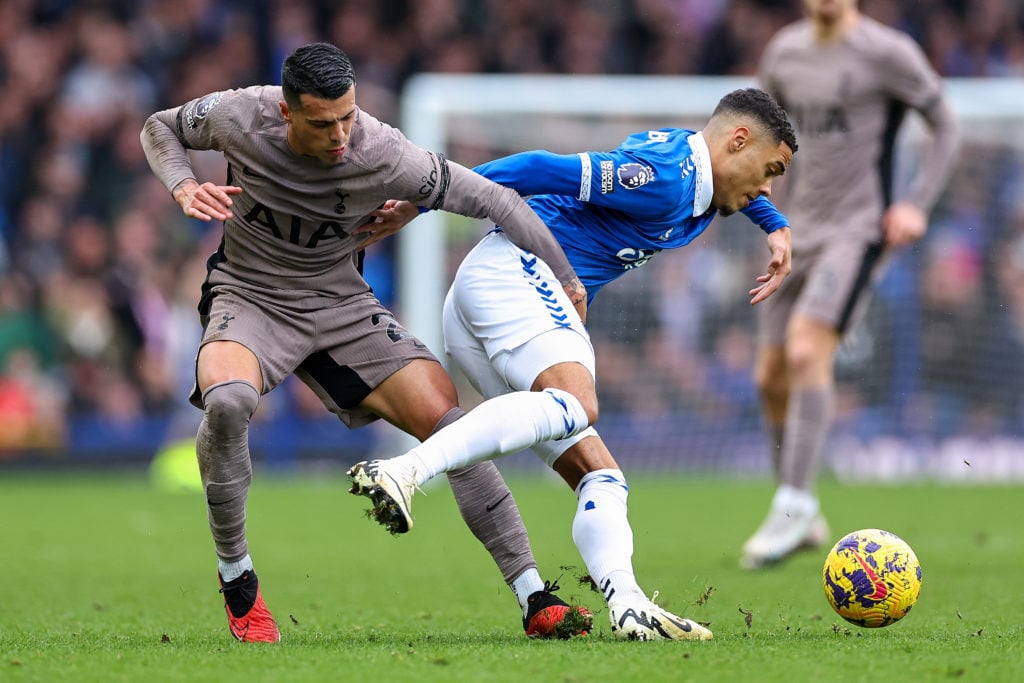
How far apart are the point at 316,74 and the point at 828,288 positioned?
4202 millimetres

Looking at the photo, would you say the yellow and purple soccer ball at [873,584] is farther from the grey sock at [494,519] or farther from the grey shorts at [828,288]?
the grey shorts at [828,288]

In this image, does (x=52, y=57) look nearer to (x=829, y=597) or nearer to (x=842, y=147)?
(x=842, y=147)

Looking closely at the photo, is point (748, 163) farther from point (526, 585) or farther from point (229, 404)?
point (229, 404)

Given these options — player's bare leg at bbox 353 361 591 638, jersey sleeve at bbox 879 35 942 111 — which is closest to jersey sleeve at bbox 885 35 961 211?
jersey sleeve at bbox 879 35 942 111

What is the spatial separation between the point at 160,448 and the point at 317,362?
33.2ft

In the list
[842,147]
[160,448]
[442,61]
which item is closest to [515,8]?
[442,61]

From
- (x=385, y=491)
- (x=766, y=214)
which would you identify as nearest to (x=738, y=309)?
(x=766, y=214)

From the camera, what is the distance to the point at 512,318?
205 inches

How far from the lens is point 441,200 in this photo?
16.9ft

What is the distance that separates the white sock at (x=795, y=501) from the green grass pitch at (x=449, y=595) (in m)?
0.31

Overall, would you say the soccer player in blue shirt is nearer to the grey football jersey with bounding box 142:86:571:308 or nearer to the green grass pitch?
the grey football jersey with bounding box 142:86:571:308

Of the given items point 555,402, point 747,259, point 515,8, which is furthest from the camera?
point 515,8

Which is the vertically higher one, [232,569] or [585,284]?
[585,284]

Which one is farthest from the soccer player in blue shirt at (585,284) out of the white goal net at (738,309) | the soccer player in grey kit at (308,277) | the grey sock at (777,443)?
the white goal net at (738,309)
